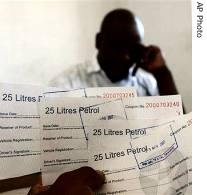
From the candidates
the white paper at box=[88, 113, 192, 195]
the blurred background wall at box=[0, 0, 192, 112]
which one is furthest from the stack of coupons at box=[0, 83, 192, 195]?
the blurred background wall at box=[0, 0, 192, 112]

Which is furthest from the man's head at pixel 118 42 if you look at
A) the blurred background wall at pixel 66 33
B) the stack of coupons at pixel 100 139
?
the stack of coupons at pixel 100 139

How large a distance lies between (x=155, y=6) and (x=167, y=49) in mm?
218

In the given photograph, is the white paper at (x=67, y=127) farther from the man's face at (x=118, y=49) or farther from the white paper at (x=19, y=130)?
the man's face at (x=118, y=49)

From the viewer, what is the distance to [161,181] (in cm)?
37

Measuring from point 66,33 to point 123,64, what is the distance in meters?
0.57

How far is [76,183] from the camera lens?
0.36m

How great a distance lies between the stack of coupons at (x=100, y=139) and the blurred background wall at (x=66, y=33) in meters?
1.08

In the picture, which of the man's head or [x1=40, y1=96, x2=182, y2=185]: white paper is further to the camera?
the man's head

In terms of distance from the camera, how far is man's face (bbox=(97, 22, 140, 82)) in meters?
1.16

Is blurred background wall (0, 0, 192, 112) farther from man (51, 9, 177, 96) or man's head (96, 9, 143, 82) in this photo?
man's head (96, 9, 143, 82)

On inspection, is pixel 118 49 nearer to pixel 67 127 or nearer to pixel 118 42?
pixel 118 42

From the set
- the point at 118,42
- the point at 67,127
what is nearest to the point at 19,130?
the point at 67,127

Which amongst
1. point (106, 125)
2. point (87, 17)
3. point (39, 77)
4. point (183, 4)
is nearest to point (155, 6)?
point (183, 4)

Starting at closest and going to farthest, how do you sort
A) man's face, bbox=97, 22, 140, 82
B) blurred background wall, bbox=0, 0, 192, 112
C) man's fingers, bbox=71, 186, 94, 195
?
man's fingers, bbox=71, 186, 94, 195, man's face, bbox=97, 22, 140, 82, blurred background wall, bbox=0, 0, 192, 112
